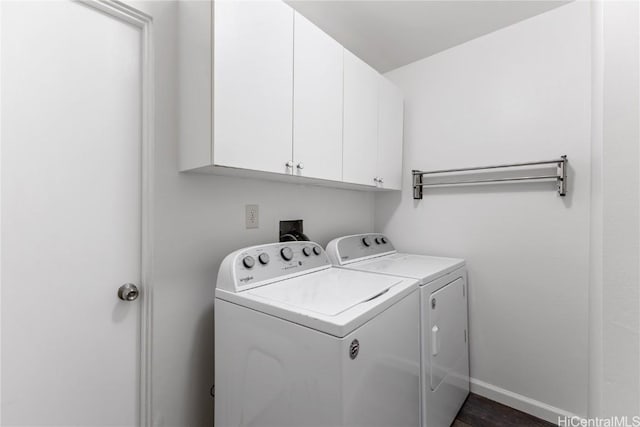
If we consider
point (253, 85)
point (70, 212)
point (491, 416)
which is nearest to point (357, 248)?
point (253, 85)

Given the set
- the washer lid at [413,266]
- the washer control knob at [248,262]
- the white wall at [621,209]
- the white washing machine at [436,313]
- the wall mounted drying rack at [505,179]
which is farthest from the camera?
the wall mounted drying rack at [505,179]

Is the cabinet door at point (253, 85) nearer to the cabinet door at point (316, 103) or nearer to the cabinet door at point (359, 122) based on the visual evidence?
the cabinet door at point (316, 103)

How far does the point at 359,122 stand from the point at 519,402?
208cm

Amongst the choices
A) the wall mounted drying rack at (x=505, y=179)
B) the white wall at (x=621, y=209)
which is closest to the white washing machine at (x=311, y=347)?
the white wall at (x=621, y=209)

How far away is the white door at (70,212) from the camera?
36.4 inches

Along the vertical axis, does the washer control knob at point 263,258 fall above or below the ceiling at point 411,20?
below

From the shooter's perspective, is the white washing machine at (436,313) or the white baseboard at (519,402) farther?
the white baseboard at (519,402)

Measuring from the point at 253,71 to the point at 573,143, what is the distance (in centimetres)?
184

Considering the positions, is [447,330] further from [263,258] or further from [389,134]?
[389,134]

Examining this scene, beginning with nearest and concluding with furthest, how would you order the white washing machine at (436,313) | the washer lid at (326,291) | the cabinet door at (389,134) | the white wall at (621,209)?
the white wall at (621,209) < the washer lid at (326,291) < the white washing machine at (436,313) < the cabinet door at (389,134)

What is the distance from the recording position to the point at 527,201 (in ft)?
5.91

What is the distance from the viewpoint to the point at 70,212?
1.03 m

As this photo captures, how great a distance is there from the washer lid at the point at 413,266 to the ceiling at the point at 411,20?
61.1 inches

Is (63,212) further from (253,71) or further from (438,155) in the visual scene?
(438,155)
